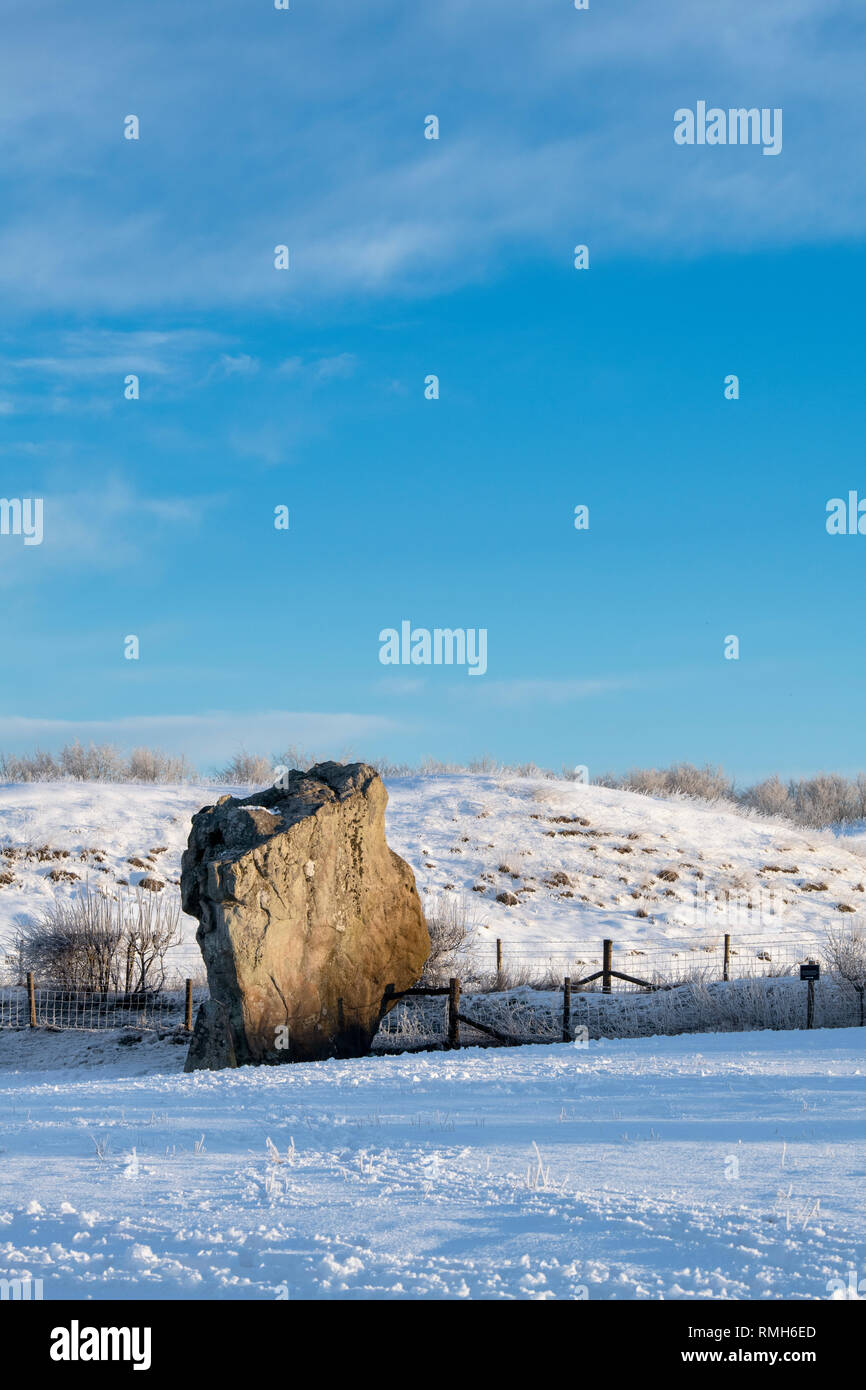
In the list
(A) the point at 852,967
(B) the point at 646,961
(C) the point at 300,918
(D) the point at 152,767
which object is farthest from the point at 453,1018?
(D) the point at 152,767

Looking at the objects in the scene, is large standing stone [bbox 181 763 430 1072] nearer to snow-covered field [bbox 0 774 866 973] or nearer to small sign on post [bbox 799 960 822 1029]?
small sign on post [bbox 799 960 822 1029]

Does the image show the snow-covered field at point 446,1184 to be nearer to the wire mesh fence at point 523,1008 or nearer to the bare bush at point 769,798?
the wire mesh fence at point 523,1008

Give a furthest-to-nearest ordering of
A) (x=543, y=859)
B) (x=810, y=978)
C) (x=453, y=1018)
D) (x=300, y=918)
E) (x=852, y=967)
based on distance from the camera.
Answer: (x=543, y=859) → (x=852, y=967) → (x=810, y=978) → (x=453, y=1018) → (x=300, y=918)

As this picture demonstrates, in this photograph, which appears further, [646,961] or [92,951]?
[646,961]

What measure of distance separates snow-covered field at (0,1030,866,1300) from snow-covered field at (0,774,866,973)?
18.0m

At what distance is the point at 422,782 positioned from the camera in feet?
155

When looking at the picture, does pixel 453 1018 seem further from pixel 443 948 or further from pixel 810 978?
pixel 443 948

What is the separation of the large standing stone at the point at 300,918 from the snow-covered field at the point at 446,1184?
2.75 metres

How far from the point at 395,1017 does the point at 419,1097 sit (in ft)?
29.2

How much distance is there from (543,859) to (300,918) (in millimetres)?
24755

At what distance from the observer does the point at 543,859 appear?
3906 cm

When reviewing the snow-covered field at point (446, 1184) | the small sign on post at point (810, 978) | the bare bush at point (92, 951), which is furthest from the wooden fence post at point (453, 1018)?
the bare bush at point (92, 951)
